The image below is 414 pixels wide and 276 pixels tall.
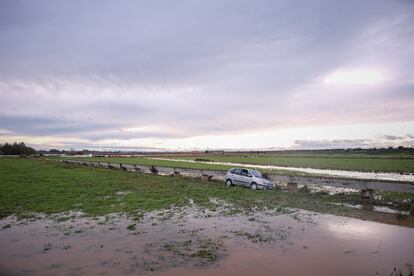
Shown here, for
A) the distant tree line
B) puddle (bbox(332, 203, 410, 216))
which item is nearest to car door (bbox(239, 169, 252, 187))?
puddle (bbox(332, 203, 410, 216))

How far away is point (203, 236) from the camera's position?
946 centimetres

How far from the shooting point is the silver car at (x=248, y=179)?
20.9 m

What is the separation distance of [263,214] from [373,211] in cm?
507

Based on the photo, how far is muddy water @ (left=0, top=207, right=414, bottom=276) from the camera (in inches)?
269

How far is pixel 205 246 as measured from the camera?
8.43 metres

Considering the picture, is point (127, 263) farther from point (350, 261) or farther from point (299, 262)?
point (350, 261)

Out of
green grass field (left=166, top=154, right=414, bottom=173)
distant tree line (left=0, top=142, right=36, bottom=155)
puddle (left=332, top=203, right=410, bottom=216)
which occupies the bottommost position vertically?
puddle (left=332, top=203, right=410, bottom=216)

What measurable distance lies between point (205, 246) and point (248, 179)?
13565 mm

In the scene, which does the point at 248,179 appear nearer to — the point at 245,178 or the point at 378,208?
the point at 245,178

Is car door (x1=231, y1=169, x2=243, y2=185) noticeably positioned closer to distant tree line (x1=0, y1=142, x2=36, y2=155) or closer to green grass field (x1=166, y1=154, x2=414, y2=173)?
green grass field (x1=166, y1=154, x2=414, y2=173)

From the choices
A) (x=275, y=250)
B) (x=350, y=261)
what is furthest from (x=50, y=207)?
(x=350, y=261)

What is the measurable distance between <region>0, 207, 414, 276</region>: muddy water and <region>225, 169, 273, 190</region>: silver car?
28.9ft

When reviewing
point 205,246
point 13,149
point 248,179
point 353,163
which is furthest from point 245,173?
point 13,149

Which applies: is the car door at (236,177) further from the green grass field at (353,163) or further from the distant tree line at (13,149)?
the distant tree line at (13,149)
